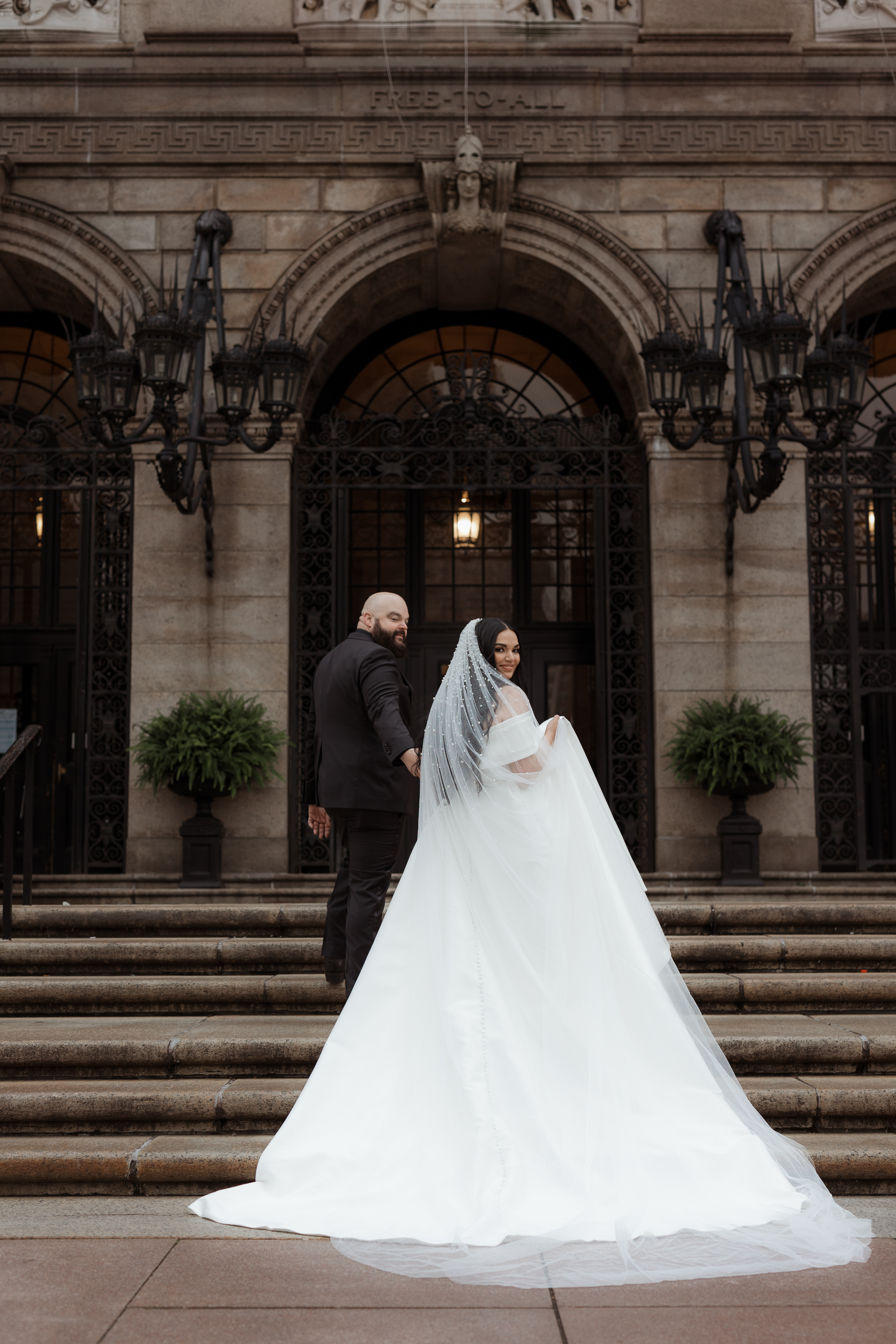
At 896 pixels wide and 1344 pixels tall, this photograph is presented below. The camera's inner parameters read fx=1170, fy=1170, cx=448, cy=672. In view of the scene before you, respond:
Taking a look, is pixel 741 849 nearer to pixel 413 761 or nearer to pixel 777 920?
pixel 777 920

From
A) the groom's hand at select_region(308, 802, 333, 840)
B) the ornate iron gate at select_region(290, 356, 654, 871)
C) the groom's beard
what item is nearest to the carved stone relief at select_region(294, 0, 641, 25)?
the ornate iron gate at select_region(290, 356, 654, 871)

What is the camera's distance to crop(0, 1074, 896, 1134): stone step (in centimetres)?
494

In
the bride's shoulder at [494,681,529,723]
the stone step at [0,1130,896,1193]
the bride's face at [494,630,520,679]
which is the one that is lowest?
the stone step at [0,1130,896,1193]

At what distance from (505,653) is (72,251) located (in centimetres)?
834

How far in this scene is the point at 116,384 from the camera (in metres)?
9.52

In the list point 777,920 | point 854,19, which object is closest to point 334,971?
point 777,920

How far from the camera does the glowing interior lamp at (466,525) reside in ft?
42.1

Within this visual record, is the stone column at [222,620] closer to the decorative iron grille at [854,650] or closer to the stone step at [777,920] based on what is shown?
the stone step at [777,920]

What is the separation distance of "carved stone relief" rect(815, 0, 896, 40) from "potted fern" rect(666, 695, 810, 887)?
6.69 metres

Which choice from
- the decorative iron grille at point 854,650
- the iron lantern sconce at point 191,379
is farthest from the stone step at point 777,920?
the iron lantern sconce at point 191,379

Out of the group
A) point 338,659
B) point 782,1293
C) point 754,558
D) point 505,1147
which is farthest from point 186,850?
point 782,1293

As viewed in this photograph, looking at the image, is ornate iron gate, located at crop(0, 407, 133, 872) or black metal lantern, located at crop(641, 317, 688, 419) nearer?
black metal lantern, located at crop(641, 317, 688, 419)

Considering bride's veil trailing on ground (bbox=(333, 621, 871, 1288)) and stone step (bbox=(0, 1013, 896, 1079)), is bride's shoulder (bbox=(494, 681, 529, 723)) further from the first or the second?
stone step (bbox=(0, 1013, 896, 1079))

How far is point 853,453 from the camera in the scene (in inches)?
449
